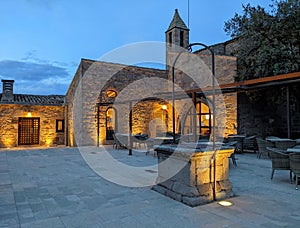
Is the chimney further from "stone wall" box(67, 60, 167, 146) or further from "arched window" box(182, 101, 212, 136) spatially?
"arched window" box(182, 101, 212, 136)

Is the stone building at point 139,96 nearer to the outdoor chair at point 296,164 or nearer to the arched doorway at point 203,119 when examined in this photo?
the arched doorway at point 203,119

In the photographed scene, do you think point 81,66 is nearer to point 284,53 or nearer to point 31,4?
point 31,4

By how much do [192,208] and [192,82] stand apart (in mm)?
9386

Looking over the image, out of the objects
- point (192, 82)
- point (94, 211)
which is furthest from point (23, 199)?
point (192, 82)

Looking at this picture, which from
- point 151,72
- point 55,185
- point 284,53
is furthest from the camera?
point 151,72

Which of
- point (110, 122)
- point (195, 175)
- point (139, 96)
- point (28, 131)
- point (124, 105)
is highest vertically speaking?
point (139, 96)

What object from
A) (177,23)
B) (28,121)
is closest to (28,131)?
(28,121)

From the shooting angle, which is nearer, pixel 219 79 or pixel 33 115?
pixel 219 79

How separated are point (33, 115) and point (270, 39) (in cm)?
1275

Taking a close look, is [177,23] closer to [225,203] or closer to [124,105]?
[124,105]

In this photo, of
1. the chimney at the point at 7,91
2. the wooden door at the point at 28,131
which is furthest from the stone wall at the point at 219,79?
the chimney at the point at 7,91

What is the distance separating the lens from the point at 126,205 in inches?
132

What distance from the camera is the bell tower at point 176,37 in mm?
13594

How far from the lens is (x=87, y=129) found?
11727mm
